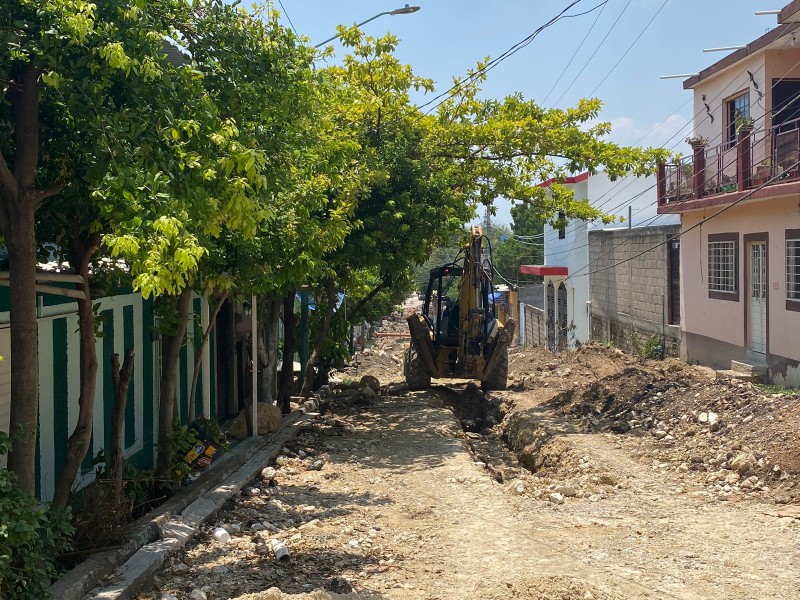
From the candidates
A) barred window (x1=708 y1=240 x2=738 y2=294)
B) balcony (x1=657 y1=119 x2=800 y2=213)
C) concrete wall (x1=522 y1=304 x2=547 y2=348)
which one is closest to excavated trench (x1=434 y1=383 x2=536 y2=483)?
barred window (x1=708 y1=240 x2=738 y2=294)

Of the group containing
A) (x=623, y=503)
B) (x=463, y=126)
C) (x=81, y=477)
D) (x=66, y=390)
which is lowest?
(x=623, y=503)

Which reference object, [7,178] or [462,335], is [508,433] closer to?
[462,335]

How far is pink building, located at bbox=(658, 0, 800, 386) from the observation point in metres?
16.5

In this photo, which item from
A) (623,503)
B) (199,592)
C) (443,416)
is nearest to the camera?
(199,592)

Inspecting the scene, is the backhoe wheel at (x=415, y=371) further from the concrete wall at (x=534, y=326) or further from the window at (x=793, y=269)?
the concrete wall at (x=534, y=326)

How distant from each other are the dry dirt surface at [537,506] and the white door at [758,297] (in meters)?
1.38

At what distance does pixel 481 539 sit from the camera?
27.1ft

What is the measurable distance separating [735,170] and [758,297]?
9.80 ft

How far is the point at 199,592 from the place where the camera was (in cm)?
661

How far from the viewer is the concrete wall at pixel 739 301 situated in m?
16.5

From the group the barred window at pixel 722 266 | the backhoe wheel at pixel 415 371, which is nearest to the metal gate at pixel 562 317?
the barred window at pixel 722 266

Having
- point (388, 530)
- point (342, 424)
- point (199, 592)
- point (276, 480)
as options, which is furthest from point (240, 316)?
point (199, 592)

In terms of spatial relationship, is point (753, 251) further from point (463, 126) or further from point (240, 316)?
point (240, 316)

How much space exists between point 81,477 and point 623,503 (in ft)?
19.5
